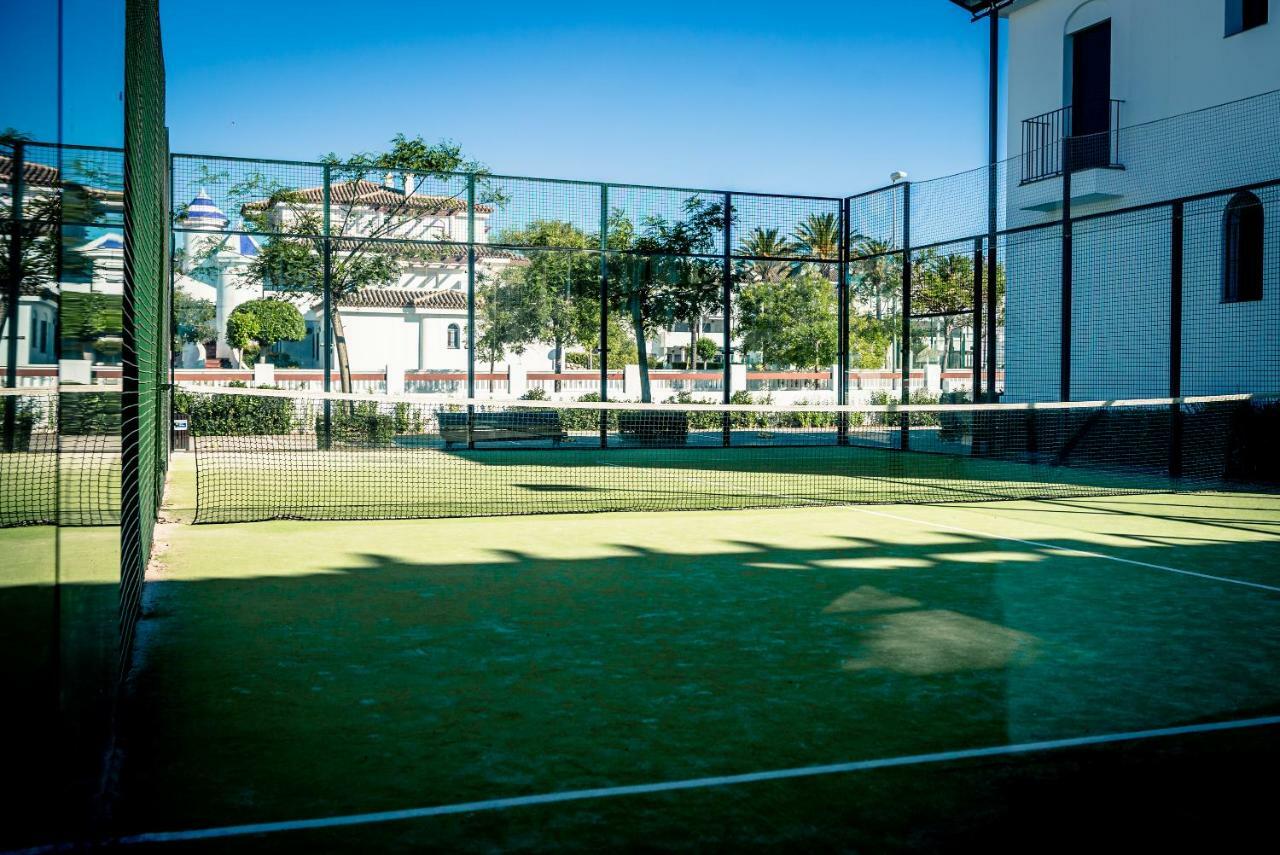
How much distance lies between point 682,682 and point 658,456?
44.0 ft

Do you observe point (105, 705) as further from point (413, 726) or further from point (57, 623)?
point (57, 623)

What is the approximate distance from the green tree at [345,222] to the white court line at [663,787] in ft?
49.8

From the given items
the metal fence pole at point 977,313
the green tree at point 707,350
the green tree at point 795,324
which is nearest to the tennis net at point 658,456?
the metal fence pole at point 977,313

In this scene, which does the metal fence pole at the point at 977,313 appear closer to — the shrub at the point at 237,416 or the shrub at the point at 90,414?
the shrub at the point at 237,416

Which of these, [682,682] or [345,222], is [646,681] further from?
[345,222]

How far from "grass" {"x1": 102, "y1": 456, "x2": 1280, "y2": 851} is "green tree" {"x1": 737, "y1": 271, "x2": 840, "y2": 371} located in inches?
1280

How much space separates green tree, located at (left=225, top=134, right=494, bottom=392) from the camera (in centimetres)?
1839

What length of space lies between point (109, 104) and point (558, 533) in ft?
20.2

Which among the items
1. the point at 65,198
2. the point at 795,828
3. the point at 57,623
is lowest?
the point at 795,828

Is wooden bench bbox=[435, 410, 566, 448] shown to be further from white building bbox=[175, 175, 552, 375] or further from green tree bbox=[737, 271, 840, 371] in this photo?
green tree bbox=[737, 271, 840, 371]

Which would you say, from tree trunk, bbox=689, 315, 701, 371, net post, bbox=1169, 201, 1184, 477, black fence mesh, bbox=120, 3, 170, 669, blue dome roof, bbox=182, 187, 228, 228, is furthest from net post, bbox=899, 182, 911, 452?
black fence mesh, bbox=120, 3, 170, 669

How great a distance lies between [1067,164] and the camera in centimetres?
1708

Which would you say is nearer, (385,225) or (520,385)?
(385,225)

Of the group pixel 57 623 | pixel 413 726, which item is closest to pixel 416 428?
pixel 413 726
